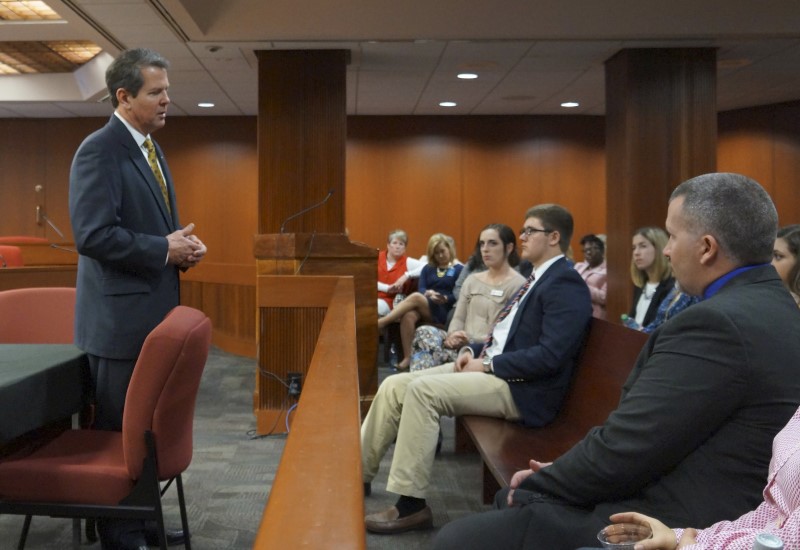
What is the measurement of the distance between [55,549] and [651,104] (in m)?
5.72

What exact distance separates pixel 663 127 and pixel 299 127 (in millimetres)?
3094

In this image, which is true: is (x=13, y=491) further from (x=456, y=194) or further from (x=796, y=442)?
(x=456, y=194)

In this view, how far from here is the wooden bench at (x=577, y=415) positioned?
8.13 feet

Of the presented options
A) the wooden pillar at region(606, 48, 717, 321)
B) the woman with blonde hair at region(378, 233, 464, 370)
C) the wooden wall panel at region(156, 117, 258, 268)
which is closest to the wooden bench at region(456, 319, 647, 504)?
the woman with blonde hair at region(378, 233, 464, 370)

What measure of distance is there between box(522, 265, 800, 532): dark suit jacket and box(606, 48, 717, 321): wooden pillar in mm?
5391

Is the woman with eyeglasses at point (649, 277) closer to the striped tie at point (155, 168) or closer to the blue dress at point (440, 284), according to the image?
the blue dress at point (440, 284)

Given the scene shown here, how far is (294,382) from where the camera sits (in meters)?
4.72

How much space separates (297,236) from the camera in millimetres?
5059

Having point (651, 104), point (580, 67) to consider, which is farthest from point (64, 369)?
point (580, 67)

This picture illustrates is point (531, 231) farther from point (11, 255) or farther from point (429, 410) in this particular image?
point (11, 255)

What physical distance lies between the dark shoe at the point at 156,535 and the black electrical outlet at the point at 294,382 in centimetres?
182

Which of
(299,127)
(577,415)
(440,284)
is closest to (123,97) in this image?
(577,415)

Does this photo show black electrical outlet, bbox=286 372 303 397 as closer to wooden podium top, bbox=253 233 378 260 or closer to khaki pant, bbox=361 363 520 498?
wooden podium top, bbox=253 233 378 260

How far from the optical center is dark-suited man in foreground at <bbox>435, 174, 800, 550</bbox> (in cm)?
141
